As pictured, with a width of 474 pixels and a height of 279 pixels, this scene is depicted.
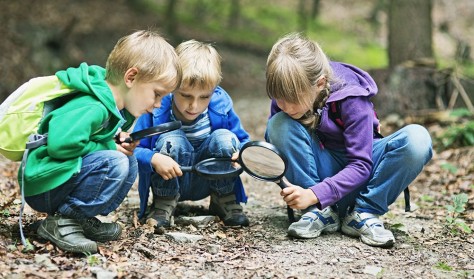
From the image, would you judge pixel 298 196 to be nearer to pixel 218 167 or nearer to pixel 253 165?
pixel 253 165

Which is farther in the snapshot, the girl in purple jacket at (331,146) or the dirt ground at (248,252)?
the girl in purple jacket at (331,146)

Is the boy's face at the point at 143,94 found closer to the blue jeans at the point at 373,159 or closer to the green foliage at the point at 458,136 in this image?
the blue jeans at the point at 373,159

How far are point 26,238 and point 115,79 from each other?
96 cm

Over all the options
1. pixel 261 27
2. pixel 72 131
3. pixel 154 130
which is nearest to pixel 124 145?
pixel 154 130

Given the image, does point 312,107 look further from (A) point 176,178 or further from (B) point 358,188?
(A) point 176,178

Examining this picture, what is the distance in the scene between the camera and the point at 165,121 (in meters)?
3.43

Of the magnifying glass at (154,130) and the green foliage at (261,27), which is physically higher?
the magnifying glass at (154,130)

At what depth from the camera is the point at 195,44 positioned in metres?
3.35

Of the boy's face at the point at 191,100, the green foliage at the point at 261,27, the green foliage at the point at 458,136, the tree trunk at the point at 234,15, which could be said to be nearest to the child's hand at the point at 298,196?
the boy's face at the point at 191,100

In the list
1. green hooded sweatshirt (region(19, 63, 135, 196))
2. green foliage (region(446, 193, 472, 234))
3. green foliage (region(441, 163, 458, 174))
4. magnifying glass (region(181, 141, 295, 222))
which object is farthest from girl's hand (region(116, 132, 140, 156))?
green foliage (region(441, 163, 458, 174))

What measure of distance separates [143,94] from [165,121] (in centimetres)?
56

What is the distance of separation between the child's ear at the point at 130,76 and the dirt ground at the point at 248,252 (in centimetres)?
86

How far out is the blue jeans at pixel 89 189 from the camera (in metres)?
2.73

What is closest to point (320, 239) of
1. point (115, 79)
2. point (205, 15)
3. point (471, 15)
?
point (115, 79)
